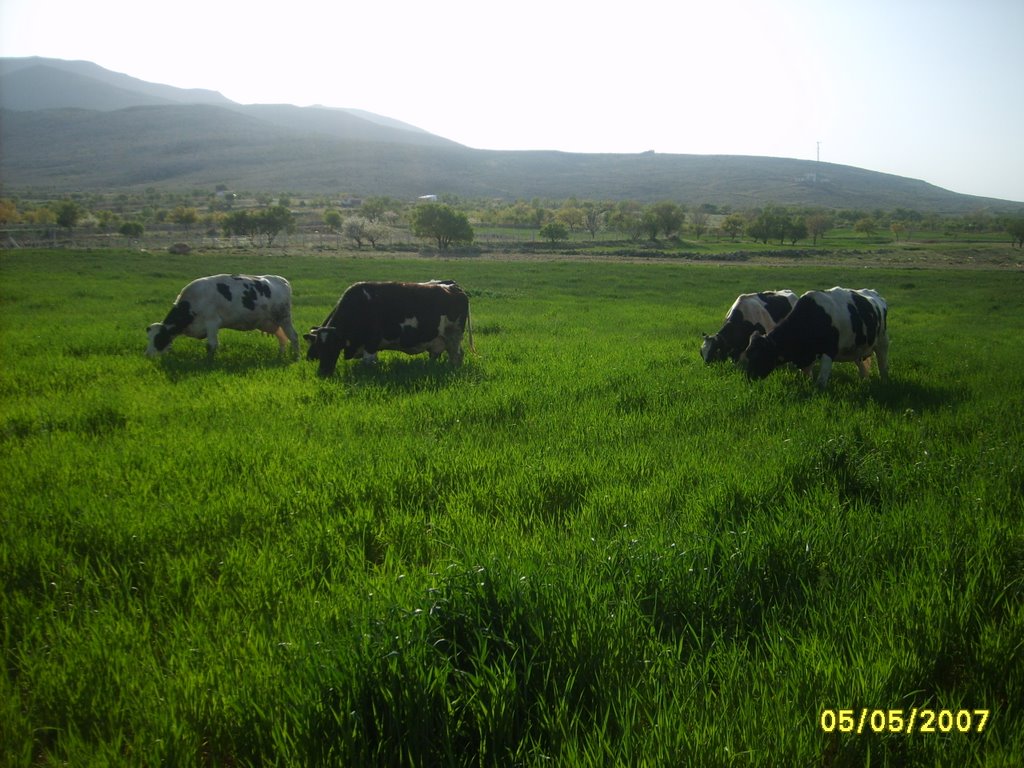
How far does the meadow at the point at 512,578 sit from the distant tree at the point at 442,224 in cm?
6632

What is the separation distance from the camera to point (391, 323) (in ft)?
42.5

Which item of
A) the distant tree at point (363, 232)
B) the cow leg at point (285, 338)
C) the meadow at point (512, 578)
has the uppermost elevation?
the distant tree at point (363, 232)

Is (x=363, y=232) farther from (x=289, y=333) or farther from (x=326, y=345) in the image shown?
(x=326, y=345)

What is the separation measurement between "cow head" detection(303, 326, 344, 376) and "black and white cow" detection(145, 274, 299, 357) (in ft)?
7.32

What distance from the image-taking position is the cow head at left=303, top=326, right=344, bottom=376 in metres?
12.0

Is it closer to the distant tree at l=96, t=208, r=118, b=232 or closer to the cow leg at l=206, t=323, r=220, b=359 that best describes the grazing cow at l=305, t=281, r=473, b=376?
the cow leg at l=206, t=323, r=220, b=359

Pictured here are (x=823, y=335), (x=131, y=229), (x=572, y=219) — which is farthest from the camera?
(x=572, y=219)

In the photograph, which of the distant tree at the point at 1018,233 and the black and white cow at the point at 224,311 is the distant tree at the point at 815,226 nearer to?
the distant tree at the point at 1018,233

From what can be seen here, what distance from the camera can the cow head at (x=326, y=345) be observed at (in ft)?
39.4

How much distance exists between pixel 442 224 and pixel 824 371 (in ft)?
219

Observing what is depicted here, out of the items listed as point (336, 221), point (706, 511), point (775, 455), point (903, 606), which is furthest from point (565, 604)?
point (336, 221)

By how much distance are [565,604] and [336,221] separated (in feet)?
343

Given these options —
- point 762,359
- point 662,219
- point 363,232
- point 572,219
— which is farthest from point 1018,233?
point 762,359

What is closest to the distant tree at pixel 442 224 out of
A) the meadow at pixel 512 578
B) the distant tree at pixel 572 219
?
the distant tree at pixel 572 219
